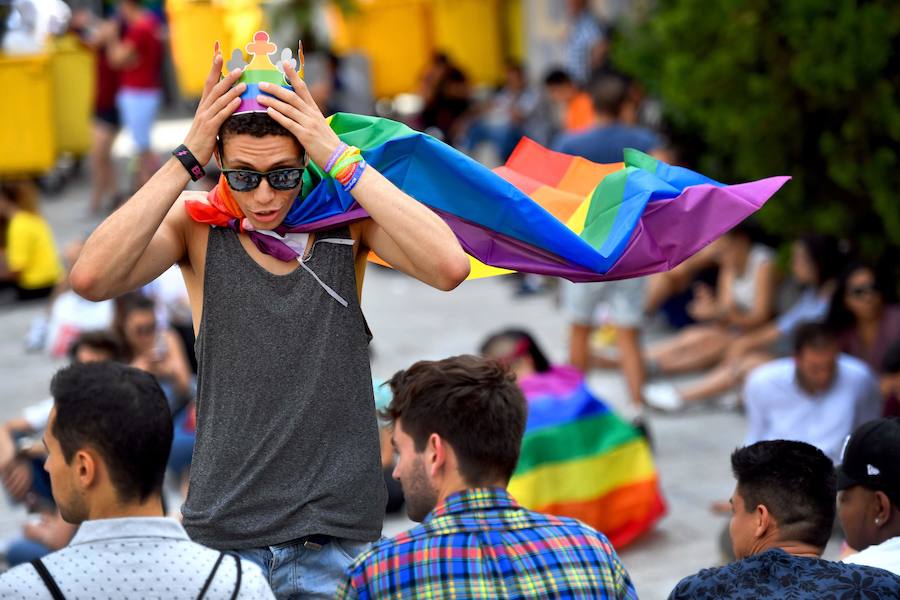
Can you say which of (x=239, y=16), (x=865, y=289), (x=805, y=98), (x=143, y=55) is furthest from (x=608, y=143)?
(x=239, y=16)

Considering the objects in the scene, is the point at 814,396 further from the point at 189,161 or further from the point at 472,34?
the point at 472,34

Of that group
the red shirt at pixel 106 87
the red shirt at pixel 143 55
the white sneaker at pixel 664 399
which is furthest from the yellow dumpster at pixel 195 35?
the white sneaker at pixel 664 399

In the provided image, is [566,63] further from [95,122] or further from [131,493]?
[131,493]

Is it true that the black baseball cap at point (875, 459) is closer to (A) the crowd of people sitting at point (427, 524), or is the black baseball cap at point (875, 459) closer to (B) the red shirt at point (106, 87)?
(A) the crowd of people sitting at point (427, 524)

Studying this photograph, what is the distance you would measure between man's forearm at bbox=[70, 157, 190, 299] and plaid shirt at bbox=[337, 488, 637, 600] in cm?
84

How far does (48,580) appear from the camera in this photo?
2633 millimetres

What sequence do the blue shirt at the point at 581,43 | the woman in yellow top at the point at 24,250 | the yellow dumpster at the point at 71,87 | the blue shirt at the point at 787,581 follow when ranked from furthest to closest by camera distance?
the yellow dumpster at the point at 71,87, the blue shirt at the point at 581,43, the woman in yellow top at the point at 24,250, the blue shirt at the point at 787,581

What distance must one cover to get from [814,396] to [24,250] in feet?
23.0

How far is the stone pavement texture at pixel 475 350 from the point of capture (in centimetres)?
661

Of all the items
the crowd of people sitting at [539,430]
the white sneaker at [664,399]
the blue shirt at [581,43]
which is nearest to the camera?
the crowd of people sitting at [539,430]

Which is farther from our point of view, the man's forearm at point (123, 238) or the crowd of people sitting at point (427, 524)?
the man's forearm at point (123, 238)

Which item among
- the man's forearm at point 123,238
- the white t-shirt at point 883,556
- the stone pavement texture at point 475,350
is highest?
the man's forearm at point 123,238

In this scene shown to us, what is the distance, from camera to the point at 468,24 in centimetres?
1703

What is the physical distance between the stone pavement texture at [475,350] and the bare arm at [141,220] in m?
3.58
